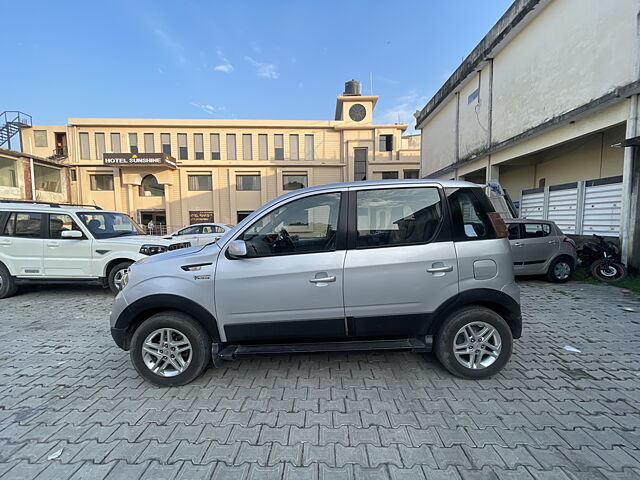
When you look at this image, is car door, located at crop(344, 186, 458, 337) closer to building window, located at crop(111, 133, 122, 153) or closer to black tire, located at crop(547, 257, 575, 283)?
black tire, located at crop(547, 257, 575, 283)

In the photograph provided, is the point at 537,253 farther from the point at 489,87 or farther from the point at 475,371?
the point at 489,87

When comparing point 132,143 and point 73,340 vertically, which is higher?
point 132,143

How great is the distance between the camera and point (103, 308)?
5.25m

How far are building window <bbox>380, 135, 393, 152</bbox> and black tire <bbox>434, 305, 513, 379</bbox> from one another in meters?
23.8

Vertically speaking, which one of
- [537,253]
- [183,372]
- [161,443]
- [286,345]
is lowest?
[161,443]

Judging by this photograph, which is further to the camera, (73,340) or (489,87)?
(489,87)

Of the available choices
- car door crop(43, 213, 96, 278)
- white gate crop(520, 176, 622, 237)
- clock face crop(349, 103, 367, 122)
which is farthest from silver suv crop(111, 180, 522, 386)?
clock face crop(349, 103, 367, 122)

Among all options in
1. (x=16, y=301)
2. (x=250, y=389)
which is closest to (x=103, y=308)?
(x=16, y=301)

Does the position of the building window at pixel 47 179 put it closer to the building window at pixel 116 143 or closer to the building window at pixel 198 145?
the building window at pixel 116 143

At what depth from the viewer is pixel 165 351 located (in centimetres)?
278

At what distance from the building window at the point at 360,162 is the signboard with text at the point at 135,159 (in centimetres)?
1550

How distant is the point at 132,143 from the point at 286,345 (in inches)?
1084

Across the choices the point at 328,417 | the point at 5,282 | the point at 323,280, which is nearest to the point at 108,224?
the point at 5,282

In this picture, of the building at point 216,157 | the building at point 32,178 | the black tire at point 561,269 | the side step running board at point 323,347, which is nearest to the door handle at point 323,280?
the side step running board at point 323,347
